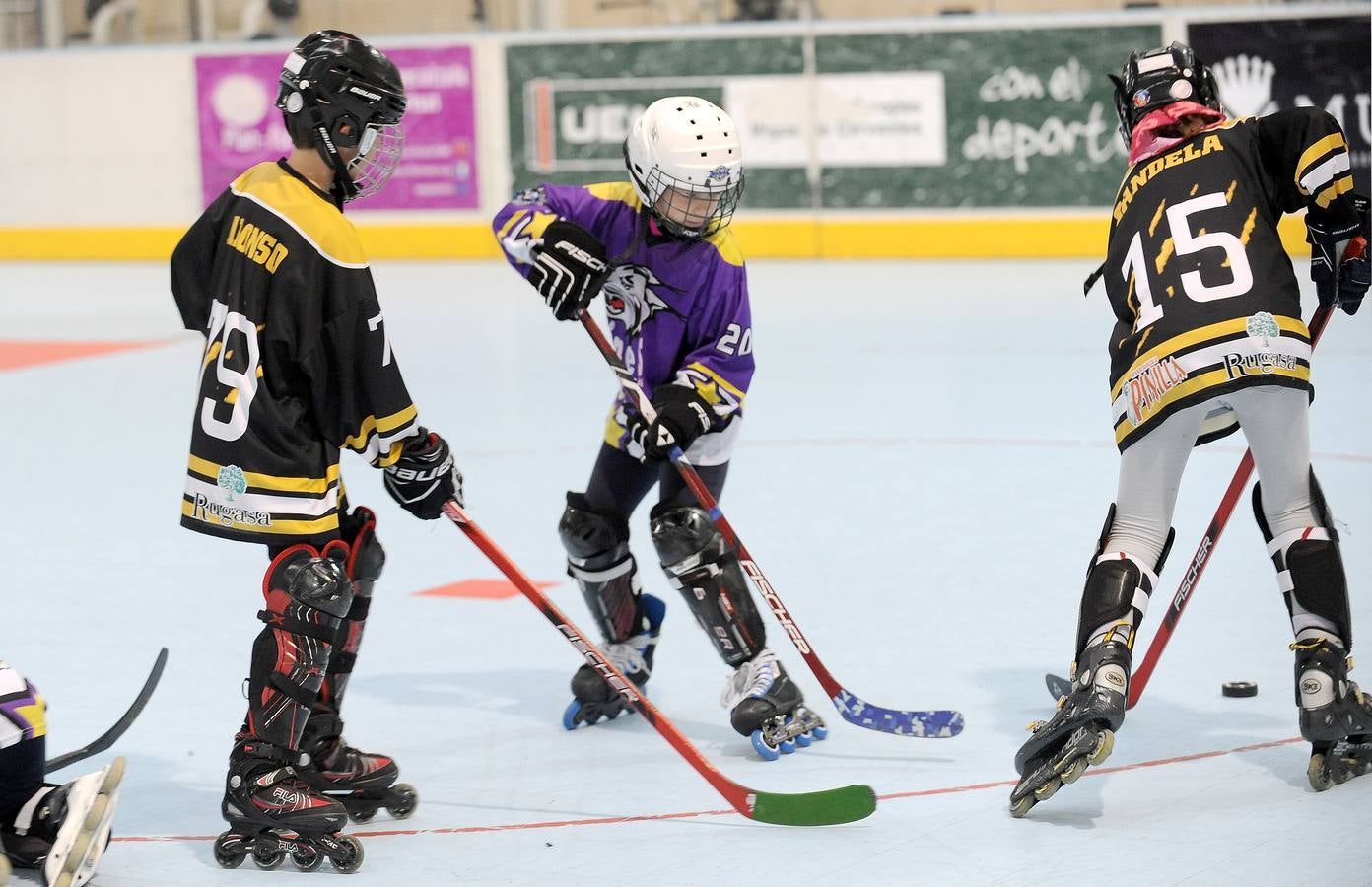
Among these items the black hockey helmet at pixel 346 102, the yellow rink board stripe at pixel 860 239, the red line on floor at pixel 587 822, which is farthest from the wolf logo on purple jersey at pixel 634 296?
the yellow rink board stripe at pixel 860 239

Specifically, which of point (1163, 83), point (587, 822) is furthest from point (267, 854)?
point (1163, 83)

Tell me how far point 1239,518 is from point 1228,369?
2587mm


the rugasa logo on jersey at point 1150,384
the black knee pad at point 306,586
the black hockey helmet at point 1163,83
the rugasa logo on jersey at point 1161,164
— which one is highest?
the black hockey helmet at point 1163,83

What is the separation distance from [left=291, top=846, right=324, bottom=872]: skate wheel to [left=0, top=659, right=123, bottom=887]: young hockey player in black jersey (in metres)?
0.33

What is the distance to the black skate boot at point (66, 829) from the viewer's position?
3092 mm

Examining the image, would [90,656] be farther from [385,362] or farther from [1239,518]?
[1239,518]

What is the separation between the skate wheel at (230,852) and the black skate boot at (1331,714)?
199 cm

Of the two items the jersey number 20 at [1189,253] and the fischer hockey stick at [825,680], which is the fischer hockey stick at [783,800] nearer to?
the fischer hockey stick at [825,680]

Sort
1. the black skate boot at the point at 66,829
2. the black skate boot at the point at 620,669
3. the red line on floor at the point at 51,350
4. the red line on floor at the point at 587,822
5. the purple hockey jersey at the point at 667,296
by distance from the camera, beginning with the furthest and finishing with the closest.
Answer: the red line on floor at the point at 51,350 < the black skate boot at the point at 620,669 < the purple hockey jersey at the point at 667,296 < the red line on floor at the point at 587,822 < the black skate boot at the point at 66,829

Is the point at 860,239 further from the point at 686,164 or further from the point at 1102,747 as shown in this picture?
the point at 1102,747

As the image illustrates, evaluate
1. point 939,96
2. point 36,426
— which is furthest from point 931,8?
point 36,426

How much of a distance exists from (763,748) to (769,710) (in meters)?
0.09

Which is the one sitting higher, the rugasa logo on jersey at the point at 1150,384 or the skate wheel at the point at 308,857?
the rugasa logo on jersey at the point at 1150,384

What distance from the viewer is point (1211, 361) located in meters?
3.50
